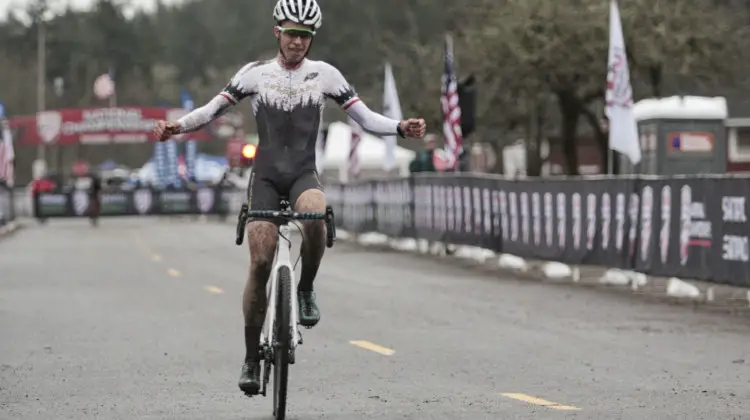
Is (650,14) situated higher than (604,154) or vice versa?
(650,14)

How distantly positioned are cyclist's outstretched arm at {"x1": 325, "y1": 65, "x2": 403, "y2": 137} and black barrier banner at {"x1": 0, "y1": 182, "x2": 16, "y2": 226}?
130 ft

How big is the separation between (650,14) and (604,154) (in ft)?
21.3

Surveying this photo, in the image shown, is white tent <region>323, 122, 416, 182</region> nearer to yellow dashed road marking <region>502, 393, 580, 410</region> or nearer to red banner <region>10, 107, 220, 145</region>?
red banner <region>10, 107, 220, 145</region>

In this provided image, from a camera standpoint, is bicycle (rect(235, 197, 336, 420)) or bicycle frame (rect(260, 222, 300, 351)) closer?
bicycle (rect(235, 197, 336, 420))

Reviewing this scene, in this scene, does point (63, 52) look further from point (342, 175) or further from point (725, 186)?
point (725, 186)

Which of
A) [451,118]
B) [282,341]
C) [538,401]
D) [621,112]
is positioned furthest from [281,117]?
[451,118]

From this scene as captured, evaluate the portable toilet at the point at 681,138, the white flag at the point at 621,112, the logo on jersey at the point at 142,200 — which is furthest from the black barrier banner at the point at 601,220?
the logo on jersey at the point at 142,200

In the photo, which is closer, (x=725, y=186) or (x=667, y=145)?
(x=725, y=186)

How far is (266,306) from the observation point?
32.0 feet

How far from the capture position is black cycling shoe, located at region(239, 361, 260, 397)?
945cm

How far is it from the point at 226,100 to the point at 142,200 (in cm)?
5528

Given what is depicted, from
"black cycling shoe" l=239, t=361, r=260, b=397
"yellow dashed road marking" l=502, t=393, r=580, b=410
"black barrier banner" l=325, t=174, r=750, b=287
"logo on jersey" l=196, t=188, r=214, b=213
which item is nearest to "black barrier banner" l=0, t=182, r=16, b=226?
"logo on jersey" l=196, t=188, r=214, b=213

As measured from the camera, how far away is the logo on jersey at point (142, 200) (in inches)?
2544

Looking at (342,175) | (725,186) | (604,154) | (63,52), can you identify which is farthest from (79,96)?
(725,186)
